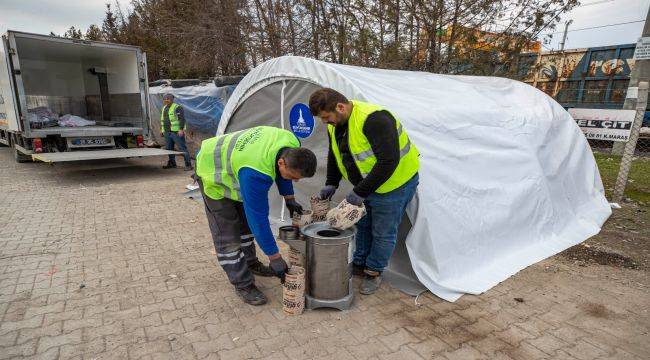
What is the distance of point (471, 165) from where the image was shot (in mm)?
3963

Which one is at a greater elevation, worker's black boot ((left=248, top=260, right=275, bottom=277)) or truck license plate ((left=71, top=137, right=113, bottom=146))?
truck license plate ((left=71, top=137, right=113, bottom=146))

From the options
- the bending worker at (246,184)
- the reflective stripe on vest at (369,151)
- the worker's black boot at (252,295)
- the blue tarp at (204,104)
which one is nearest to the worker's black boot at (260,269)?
the bending worker at (246,184)

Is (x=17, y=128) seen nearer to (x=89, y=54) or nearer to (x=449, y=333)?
(x=89, y=54)

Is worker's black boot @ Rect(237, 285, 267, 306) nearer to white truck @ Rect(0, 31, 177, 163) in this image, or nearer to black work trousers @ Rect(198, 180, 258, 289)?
black work trousers @ Rect(198, 180, 258, 289)

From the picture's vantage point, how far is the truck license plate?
8.09 m

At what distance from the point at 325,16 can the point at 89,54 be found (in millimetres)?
6096

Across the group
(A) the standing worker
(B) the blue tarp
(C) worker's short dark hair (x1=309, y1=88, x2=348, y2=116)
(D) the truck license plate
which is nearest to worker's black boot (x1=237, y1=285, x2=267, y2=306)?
(C) worker's short dark hair (x1=309, y1=88, x2=348, y2=116)

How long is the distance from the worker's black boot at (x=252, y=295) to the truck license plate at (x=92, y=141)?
272 inches

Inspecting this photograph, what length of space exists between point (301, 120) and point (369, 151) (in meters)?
1.62

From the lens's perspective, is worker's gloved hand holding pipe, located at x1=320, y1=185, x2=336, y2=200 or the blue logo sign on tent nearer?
worker's gloved hand holding pipe, located at x1=320, y1=185, x2=336, y2=200

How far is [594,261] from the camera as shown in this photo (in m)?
4.07

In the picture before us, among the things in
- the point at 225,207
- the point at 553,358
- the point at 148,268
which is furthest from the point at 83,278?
the point at 553,358

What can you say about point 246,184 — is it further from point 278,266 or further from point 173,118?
point 173,118

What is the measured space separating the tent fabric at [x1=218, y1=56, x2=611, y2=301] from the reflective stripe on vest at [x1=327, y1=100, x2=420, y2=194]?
37 centimetres
